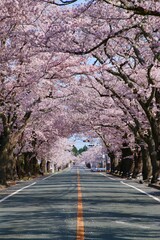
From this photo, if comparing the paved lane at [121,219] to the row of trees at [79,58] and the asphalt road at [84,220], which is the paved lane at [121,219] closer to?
the asphalt road at [84,220]

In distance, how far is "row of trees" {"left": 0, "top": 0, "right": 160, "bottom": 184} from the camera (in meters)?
17.9

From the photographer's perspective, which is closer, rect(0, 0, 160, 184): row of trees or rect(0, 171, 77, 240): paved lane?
rect(0, 171, 77, 240): paved lane

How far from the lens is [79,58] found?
24.0m

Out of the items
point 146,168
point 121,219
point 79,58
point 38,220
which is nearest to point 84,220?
point 121,219

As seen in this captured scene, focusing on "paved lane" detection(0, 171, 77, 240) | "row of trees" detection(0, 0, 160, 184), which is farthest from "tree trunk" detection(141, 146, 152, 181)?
"paved lane" detection(0, 171, 77, 240)

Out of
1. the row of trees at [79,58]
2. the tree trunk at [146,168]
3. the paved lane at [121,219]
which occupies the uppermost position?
the row of trees at [79,58]

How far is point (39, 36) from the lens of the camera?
18281mm

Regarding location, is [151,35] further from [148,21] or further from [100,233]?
[100,233]

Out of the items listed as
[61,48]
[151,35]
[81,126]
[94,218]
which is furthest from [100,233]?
[81,126]

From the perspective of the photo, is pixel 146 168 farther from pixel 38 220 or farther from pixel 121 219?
pixel 38 220

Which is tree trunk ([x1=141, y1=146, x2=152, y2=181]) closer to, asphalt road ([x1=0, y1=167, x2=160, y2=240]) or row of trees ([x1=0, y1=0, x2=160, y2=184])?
row of trees ([x1=0, y1=0, x2=160, y2=184])

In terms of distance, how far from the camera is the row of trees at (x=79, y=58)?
58.7 feet

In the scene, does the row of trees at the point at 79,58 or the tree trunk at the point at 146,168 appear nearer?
the row of trees at the point at 79,58

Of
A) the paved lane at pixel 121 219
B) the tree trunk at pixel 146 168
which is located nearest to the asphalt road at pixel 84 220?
the paved lane at pixel 121 219
